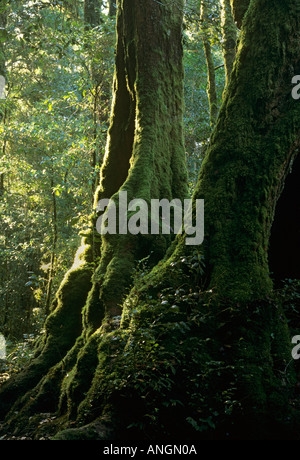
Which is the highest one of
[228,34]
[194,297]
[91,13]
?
[91,13]

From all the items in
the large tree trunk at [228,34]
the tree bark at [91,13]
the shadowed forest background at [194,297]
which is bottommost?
the shadowed forest background at [194,297]

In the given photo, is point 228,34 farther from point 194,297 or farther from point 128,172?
point 194,297

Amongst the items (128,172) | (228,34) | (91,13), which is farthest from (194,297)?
(91,13)

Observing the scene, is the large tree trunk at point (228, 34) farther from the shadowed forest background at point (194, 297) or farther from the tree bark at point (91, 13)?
the tree bark at point (91, 13)

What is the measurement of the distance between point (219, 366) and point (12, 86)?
18.6 meters

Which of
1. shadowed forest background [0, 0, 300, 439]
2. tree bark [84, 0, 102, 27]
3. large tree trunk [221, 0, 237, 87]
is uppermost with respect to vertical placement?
tree bark [84, 0, 102, 27]

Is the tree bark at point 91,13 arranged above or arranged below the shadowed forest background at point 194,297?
above

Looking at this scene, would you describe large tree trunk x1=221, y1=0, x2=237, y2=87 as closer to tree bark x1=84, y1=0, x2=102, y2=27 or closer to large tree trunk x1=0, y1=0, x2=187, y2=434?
large tree trunk x1=0, y1=0, x2=187, y2=434

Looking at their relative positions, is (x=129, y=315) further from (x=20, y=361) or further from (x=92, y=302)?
(x=20, y=361)

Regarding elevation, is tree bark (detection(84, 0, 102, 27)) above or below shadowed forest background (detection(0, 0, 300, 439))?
above

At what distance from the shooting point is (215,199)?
4543 mm

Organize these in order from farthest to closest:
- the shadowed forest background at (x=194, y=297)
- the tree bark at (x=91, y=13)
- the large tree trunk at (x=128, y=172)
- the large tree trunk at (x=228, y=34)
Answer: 1. the tree bark at (x=91, y=13)
2. the large tree trunk at (x=228, y=34)
3. the large tree trunk at (x=128, y=172)
4. the shadowed forest background at (x=194, y=297)

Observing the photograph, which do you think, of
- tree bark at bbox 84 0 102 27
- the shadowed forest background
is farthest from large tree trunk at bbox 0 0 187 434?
tree bark at bbox 84 0 102 27

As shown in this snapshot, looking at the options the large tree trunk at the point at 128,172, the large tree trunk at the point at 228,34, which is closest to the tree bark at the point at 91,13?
the large tree trunk at the point at 228,34
